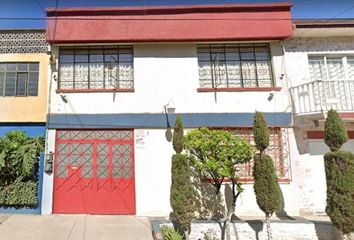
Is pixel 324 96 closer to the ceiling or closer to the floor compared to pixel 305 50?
closer to the floor

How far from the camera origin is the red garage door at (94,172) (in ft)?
29.9

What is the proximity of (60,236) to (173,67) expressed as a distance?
20.0ft

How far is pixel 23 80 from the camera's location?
1234 centimetres

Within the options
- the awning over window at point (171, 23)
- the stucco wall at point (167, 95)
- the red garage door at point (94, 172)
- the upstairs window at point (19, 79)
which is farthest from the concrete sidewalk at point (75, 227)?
the upstairs window at point (19, 79)

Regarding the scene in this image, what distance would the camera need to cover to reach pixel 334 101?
30.1 ft

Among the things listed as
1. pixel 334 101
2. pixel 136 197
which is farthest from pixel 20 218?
pixel 334 101

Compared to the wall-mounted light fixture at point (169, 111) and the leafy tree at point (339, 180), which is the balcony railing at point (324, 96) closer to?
the leafy tree at point (339, 180)

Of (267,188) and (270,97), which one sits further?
(270,97)

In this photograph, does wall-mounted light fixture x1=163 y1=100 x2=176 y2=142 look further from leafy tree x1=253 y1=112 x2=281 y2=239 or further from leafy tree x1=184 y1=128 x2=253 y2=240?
leafy tree x1=253 y1=112 x2=281 y2=239

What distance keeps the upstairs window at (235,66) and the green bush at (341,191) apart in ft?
12.6

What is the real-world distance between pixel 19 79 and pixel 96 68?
15.0 feet

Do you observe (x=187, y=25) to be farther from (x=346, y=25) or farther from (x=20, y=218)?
(x=20, y=218)

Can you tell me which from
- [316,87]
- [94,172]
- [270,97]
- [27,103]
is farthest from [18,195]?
[316,87]

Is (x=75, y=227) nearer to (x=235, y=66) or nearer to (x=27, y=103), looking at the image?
(x=27, y=103)
